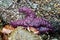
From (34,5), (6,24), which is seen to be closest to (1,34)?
(6,24)

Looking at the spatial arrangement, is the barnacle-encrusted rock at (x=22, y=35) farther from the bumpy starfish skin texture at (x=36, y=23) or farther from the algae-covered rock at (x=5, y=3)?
the algae-covered rock at (x=5, y=3)

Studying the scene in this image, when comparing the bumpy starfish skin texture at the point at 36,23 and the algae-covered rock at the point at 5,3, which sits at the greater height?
the algae-covered rock at the point at 5,3

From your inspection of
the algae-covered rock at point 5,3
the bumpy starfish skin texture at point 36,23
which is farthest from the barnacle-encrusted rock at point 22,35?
the algae-covered rock at point 5,3

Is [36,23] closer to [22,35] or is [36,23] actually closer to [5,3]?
[22,35]

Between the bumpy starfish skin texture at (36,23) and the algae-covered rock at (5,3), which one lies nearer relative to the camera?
the bumpy starfish skin texture at (36,23)

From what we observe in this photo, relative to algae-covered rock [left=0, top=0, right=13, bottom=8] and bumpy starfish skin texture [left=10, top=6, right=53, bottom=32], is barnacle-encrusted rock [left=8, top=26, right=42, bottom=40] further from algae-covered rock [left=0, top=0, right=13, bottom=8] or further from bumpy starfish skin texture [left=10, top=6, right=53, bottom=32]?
algae-covered rock [left=0, top=0, right=13, bottom=8]

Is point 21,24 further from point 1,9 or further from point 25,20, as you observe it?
point 1,9

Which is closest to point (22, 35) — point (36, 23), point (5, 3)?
point (36, 23)

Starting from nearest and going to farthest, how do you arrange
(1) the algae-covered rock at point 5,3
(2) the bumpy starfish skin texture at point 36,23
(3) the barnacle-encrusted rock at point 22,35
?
(3) the barnacle-encrusted rock at point 22,35, (2) the bumpy starfish skin texture at point 36,23, (1) the algae-covered rock at point 5,3

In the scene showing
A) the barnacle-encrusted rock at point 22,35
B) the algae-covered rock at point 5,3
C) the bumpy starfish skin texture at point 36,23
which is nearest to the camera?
the barnacle-encrusted rock at point 22,35
